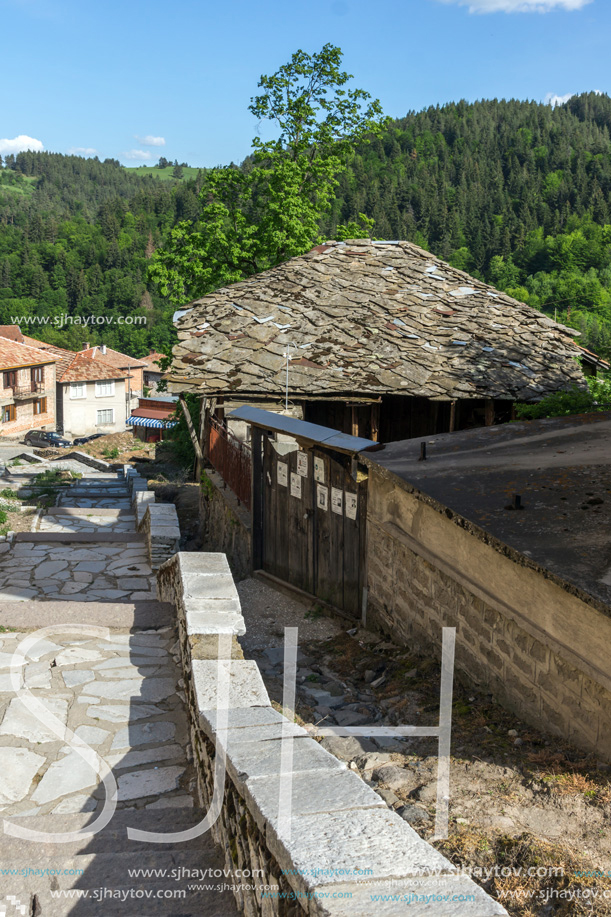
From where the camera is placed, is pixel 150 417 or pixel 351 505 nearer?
pixel 351 505

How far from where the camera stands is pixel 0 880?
2828 millimetres

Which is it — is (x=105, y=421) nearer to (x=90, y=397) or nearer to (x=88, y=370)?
→ (x=90, y=397)

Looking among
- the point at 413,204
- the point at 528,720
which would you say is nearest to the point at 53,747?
the point at 528,720

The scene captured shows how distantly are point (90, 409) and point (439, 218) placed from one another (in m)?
40.7

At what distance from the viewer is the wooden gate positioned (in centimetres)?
625

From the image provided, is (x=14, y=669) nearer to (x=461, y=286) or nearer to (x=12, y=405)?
(x=461, y=286)

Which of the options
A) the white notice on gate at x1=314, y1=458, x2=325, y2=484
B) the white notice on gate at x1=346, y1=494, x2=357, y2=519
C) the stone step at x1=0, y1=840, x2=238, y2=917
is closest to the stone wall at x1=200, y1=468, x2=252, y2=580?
the white notice on gate at x1=314, y1=458, x2=325, y2=484

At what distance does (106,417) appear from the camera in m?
61.3

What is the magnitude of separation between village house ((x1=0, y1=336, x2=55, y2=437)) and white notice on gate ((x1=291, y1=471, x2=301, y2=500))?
47861mm

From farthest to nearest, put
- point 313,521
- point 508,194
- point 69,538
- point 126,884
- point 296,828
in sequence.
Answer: point 508,194 < point 69,538 < point 313,521 < point 126,884 < point 296,828

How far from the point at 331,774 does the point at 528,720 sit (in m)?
1.69

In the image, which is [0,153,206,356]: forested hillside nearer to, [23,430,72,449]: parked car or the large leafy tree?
[23,430,72,449]: parked car

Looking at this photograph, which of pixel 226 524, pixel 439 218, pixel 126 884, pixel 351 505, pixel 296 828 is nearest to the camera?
pixel 296 828

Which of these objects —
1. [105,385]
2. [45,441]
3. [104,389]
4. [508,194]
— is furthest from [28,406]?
[508,194]
